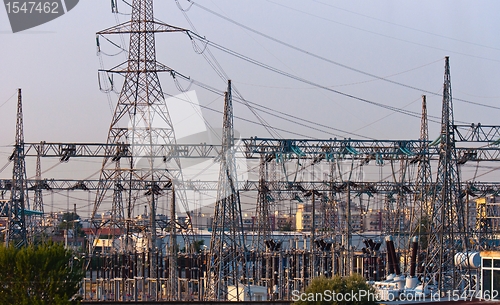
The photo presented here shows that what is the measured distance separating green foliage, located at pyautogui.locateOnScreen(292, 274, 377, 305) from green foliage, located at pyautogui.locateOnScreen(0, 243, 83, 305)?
7267mm

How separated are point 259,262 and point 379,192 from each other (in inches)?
365

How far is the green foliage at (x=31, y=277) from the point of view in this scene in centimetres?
2350

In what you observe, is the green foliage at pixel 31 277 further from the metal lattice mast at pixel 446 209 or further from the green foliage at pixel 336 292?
the metal lattice mast at pixel 446 209

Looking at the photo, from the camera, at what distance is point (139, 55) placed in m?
36.9

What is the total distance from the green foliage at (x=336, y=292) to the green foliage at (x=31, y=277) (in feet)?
23.8

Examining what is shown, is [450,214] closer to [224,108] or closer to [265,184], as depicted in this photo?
[224,108]

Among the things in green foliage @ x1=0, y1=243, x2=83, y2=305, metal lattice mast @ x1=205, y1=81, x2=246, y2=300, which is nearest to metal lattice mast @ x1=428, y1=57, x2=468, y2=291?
metal lattice mast @ x1=205, y1=81, x2=246, y2=300

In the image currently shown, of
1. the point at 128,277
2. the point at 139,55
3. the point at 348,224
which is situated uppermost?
the point at 139,55

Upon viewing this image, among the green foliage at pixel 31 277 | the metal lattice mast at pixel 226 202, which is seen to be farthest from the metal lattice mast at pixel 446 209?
the green foliage at pixel 31 277

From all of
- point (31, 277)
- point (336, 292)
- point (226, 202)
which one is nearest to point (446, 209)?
point (226, 202)

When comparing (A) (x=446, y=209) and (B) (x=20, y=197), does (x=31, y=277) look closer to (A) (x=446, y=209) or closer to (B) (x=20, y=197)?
(B) (x=20, y=197)

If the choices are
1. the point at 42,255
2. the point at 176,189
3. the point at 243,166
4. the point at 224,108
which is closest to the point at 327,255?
the point at 243,166

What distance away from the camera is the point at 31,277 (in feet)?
78.2

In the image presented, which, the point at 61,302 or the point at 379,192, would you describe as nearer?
the point at 61,302
